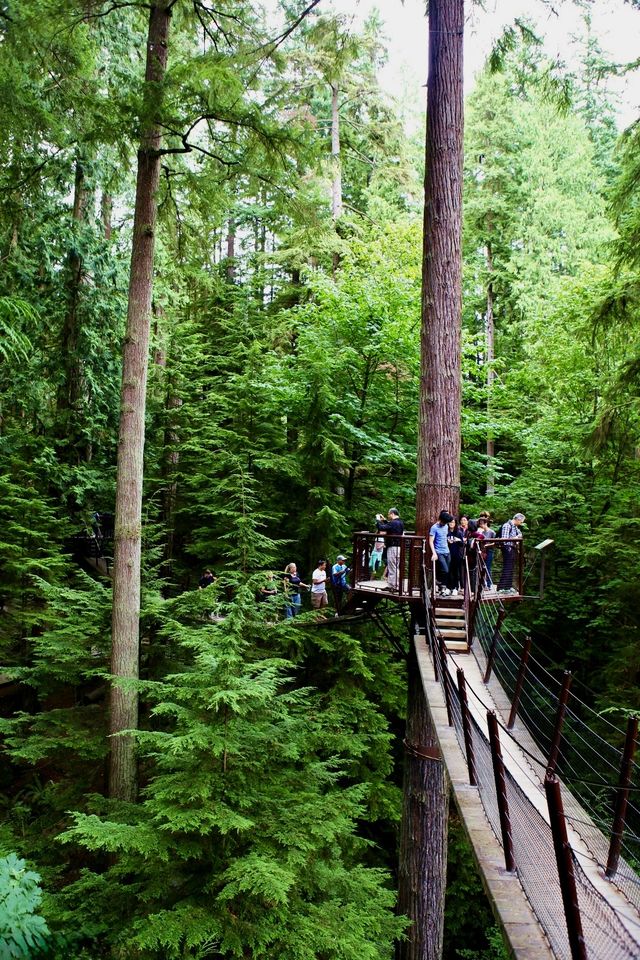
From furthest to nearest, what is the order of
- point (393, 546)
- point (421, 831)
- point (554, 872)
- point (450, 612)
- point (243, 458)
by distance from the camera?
point (243, 458) < point (393, 546) < point (421, 831) < point (450, 612) < point (554, 872)

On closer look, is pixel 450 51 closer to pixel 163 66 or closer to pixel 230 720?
pixel 163 66

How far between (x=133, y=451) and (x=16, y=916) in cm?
484

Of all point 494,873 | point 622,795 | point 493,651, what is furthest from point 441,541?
point 494,873

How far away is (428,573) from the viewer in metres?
6.78

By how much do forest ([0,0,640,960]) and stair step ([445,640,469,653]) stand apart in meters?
1.70

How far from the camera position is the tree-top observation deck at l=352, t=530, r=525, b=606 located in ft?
21.9

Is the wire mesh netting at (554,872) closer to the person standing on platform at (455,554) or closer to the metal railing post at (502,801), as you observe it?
the metal railing post at (502,801)

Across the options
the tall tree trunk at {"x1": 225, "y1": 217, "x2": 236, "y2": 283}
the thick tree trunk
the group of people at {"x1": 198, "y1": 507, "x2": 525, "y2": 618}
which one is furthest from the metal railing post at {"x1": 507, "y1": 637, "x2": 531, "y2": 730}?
the tall tree trunk at {"x1": 225, "y1": 217, "x2": 236, "y2": 283}

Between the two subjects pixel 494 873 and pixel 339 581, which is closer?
pixel 494 873

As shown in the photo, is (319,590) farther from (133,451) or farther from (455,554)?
(133,451)

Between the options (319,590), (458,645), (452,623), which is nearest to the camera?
(458,645)

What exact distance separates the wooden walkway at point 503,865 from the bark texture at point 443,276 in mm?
2569

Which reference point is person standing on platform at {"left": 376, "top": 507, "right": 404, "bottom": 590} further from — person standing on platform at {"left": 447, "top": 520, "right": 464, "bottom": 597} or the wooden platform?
the wooden platform

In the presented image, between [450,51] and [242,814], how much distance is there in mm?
8460
